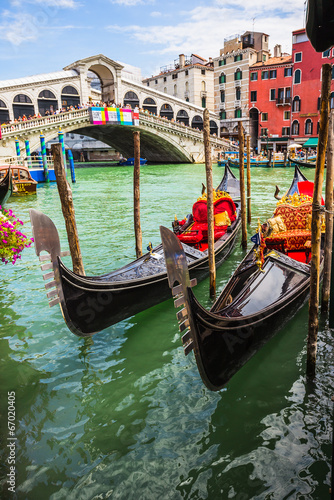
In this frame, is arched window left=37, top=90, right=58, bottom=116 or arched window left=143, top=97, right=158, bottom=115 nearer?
arched window left=37, top=90, right=58, bottom=116

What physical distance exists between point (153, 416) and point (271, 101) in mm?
23373

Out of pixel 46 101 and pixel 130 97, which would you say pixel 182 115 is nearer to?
pixel 130 97

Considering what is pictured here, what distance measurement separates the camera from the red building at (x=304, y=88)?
20047mm

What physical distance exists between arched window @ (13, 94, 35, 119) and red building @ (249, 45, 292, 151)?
42.1ft

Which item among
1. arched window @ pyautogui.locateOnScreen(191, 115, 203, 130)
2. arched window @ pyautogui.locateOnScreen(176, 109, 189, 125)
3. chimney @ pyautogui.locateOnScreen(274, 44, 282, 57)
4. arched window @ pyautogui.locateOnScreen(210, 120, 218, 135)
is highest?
chimney @ pyautogui.locateOnScreen(274, 44, 282, 57)

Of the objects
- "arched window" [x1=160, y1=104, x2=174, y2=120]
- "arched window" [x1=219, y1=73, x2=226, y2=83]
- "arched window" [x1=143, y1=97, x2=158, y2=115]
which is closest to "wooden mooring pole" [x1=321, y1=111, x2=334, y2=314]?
"arched window" [x1=143, y1=97, x2=158, y2=115]

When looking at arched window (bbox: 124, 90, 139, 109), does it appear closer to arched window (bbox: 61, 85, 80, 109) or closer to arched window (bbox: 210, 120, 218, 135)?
arched window (bbox: 61, 85, 80, 109)

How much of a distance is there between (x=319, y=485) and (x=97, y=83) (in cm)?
2969

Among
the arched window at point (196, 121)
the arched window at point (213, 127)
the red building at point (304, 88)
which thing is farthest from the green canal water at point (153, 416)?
the arched window at point (213, 127)

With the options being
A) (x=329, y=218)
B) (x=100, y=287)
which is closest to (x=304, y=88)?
(x=329, y=218)

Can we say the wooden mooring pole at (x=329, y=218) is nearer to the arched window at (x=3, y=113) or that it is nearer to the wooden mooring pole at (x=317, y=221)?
the wooden mooring pole at (x=317, y=221)

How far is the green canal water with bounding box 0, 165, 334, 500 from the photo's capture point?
5.93 ft

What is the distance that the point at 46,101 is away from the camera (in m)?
21.0

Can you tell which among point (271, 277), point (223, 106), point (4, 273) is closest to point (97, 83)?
point (223, 106)
